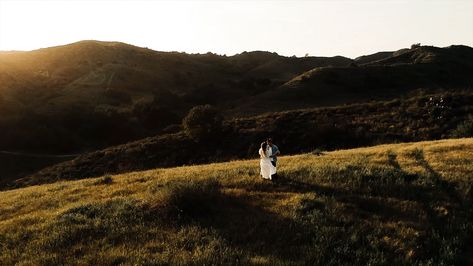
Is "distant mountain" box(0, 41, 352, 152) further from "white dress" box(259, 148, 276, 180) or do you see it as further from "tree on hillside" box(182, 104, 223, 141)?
"white dress" box(259, 148, 276, 180)

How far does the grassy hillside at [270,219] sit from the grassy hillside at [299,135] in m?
24.5

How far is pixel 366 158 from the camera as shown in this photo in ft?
81.7

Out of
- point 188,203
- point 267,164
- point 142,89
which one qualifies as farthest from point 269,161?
point 142,89

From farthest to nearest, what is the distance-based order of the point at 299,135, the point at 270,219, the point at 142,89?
the point at 142,89 → the point at 299,135 → the point at 270,219

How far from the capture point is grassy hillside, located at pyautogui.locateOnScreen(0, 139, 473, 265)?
13.7 m

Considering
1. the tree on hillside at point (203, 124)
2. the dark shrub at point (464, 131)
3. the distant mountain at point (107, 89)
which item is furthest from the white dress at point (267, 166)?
the distant mountain at point (107, 89)

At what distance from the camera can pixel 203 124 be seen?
56219 millimetres

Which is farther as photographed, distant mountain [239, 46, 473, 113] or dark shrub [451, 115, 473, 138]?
distant mountain [239, 46, 473, 113]

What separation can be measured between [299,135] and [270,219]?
37282 millimetres

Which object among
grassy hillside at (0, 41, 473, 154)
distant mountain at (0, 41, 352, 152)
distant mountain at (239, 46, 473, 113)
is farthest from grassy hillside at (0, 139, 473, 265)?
distant mountain at (0, 41, 352, 152)

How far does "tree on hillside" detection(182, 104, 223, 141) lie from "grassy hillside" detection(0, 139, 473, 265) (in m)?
32.3

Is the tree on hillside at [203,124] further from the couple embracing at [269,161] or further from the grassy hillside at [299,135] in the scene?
the couple embracing at [269,161]

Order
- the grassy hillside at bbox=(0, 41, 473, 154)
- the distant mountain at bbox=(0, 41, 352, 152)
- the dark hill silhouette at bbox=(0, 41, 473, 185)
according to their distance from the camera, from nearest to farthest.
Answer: the dark hill silhouette at bbox=(0, 41, 473, 185)
the grassy hillside at bbox=(0, 41, 473, 154)
the distant mountain at bbox=(0, 41, 352, 152)

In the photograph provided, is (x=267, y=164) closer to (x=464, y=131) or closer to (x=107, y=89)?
(x=464, y=131)
